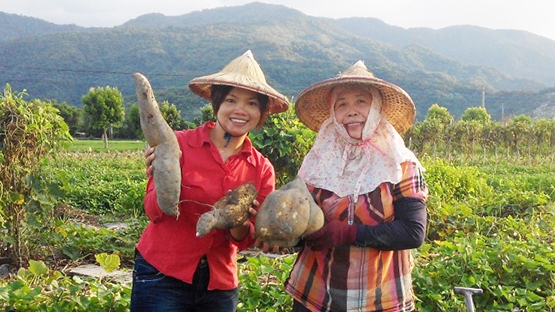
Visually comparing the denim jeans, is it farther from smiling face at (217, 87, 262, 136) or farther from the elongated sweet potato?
smiling face at (217, 87, 262, 136)

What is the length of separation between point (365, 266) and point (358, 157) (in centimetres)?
37

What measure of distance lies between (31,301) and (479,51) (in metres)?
211

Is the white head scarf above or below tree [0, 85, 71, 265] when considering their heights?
above

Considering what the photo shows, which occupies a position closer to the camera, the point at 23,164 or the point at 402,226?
the point at 402,226

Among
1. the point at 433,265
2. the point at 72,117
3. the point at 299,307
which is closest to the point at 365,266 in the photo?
the point at 299,307

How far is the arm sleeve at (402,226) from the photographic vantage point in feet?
5.17

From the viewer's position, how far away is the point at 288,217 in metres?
1.58

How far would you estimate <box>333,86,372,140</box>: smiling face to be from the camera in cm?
171

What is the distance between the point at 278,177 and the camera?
18.0ft

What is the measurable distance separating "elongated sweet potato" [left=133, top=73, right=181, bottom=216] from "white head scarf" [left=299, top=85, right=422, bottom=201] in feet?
1.52

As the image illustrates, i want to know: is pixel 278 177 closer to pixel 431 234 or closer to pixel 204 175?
pixel 431 234

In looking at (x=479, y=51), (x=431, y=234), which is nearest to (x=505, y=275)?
(x=431, y=234)

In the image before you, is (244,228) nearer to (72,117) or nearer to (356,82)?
(356,82)

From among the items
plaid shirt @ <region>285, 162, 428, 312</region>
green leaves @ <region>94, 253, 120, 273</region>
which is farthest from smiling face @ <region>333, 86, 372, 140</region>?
green leaves @ <region>94, 253, 120, 273</region>
